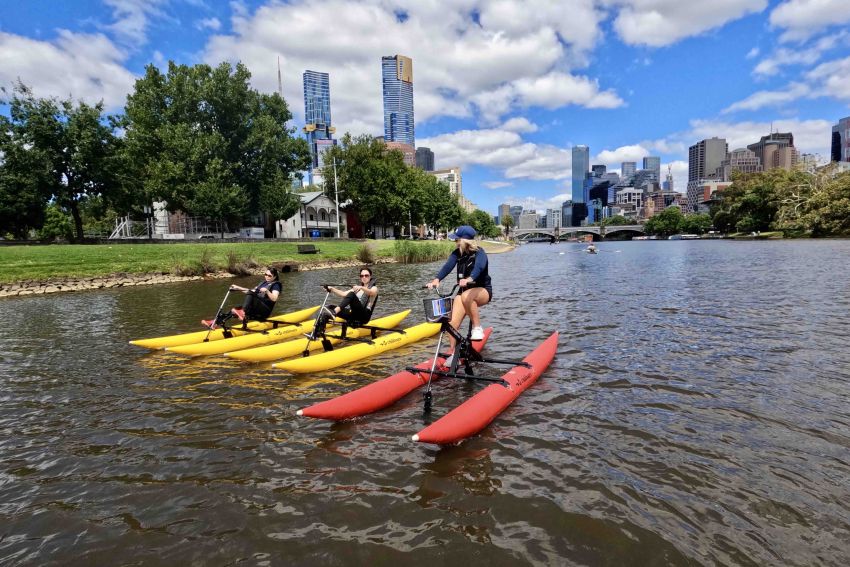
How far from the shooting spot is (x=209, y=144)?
49875 millimetres

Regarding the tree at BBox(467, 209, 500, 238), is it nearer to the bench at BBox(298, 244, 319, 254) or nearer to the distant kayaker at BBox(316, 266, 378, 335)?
the bench at BBox(298, 244, 319, 254)

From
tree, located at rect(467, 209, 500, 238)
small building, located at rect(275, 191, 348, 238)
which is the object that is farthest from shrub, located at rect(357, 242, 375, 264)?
tree, located at rect(467, 209, 500, 238)

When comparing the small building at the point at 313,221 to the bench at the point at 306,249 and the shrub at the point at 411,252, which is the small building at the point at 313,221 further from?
the shrub at the point at 411,252

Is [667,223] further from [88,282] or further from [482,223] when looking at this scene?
[88,282]

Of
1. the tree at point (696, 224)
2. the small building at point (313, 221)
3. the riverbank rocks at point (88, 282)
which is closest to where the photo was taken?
the riverbank rocks at point (88, 282)

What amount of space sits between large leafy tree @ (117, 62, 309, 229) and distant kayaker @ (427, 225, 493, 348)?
48192mm

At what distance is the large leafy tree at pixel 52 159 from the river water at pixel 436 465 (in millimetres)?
44362

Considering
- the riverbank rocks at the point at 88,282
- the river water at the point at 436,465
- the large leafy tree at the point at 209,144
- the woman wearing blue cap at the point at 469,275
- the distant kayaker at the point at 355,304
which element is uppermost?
the large leafy tree at the point at 209,144

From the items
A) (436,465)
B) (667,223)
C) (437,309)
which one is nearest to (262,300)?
(437,309)

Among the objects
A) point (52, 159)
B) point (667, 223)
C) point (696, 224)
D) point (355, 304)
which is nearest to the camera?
point (355, 304)

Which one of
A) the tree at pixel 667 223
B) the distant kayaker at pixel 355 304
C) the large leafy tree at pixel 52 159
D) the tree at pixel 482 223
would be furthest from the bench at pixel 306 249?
the tree at pixel 667 223

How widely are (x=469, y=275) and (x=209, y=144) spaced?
51.7 metres

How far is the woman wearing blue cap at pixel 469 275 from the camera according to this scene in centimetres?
769

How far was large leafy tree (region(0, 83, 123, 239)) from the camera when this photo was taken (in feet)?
138
